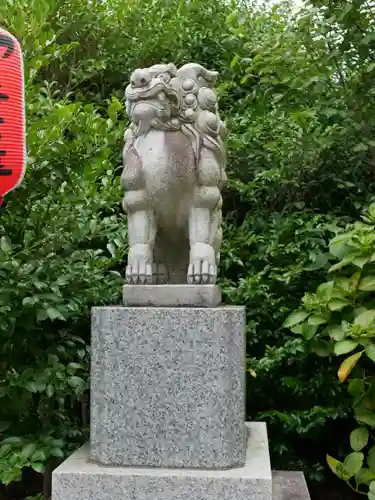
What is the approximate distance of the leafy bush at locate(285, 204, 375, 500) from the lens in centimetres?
297

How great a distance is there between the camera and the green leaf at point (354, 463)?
10.1 ft

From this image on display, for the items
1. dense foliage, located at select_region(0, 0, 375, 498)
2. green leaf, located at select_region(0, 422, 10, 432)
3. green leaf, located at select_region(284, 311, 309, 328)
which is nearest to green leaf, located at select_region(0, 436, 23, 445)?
dense foliage, located at select_region(0, 0, 375, 498)

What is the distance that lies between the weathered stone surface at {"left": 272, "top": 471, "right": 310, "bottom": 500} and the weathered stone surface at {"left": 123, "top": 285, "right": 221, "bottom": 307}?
3.86 feet

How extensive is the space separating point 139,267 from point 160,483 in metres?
0.85

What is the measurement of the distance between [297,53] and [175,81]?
159cm

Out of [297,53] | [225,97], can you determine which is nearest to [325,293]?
[297,53]

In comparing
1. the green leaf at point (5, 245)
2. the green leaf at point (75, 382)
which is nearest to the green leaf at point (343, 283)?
the green leaf at point (75, 382)

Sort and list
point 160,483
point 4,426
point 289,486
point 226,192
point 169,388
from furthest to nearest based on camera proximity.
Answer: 1. point 226,192
2. point 289,486
3. point 4,426
4. point 169,388
5. point 160,483

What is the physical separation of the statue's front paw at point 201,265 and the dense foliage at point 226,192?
0.63m

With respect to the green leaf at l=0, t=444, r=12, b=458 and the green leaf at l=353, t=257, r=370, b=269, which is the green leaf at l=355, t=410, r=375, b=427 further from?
the green leaf at l=0, t=444, r=12, b=458

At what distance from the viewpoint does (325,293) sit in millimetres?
3127

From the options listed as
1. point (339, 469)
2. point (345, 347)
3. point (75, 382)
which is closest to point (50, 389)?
point (75, 382)

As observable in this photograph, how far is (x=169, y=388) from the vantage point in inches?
95.0

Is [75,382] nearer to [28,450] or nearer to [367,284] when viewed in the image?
[28,450]
